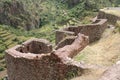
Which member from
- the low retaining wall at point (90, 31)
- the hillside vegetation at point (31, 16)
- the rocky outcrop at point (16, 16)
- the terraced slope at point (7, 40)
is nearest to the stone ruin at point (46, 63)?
the low retaining wall at point (90, 31)

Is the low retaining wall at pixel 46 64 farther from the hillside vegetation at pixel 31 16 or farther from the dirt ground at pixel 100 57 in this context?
the hillside vegetation at pixel 31 16

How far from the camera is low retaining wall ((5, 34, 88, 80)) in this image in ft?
32.9

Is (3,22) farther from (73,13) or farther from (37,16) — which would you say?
(73,13)

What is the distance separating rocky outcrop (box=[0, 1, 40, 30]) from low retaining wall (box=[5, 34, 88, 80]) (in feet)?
229

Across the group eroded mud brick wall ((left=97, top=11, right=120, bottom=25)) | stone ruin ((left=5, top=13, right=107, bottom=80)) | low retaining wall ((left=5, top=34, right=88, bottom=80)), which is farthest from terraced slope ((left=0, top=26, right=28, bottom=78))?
low retaining wall ((left=5, top=34, right=88, bottom=80))

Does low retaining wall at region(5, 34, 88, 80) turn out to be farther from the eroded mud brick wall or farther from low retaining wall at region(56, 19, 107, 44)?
the eroded mud brick wall

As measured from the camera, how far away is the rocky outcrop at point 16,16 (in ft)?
270

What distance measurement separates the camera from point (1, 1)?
81.0 metres

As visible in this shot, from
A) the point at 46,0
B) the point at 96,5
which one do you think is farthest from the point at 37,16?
the point at 96,5

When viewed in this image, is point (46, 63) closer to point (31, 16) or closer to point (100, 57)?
point (100, 57)

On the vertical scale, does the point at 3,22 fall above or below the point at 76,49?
Answer: below

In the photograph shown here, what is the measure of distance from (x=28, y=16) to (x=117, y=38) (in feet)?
251

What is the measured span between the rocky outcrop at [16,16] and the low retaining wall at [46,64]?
69.8 meters

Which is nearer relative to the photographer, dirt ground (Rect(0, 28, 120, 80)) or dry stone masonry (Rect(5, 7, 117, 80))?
dirt ground (Rect(0, 28, 120, 80))
